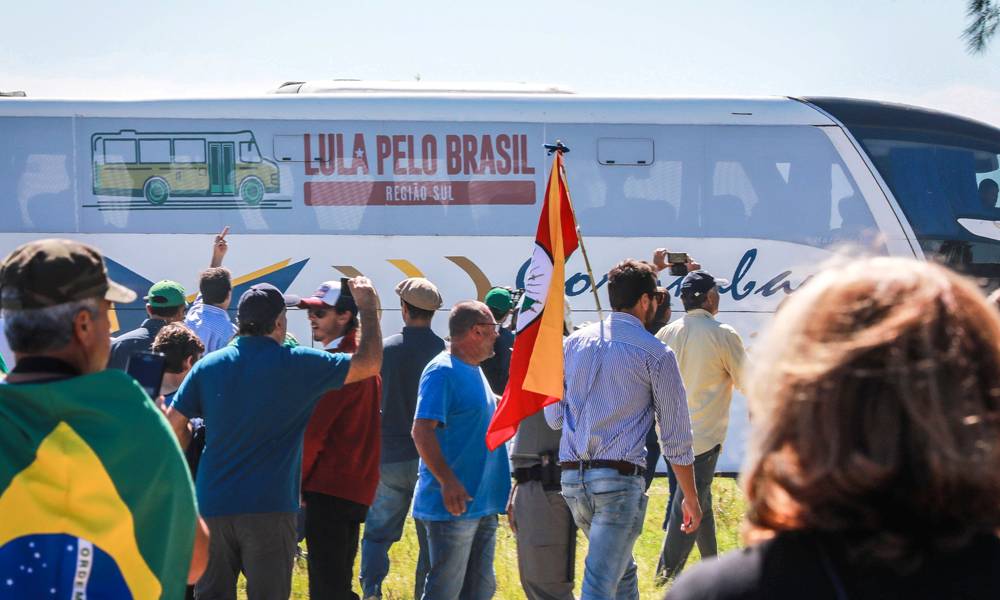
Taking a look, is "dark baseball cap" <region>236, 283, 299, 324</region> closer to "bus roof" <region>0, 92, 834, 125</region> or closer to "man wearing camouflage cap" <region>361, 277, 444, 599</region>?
"man wearing camouflage cap" <region>361, 277, 444, 599</region>

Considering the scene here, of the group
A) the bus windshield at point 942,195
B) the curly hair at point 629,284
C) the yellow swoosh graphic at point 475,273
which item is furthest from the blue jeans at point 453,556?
the bus windshield at point 942,195

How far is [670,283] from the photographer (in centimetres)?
1137

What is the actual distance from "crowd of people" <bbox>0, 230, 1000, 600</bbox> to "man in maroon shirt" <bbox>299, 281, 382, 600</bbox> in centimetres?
1

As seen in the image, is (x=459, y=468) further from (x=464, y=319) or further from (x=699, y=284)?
(x=699, y=284)

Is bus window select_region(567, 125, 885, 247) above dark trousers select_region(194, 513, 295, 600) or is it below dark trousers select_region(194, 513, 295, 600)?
above

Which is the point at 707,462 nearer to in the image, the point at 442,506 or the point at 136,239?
the point at 442,506

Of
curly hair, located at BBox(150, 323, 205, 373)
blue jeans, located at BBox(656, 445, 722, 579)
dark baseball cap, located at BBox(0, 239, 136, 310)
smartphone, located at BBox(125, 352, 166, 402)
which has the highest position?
dark baseball cap, located at BBox(0, 239, 136, 310)

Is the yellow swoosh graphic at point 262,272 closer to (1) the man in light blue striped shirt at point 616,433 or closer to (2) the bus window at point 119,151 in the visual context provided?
(2) the bus window at point 119,151

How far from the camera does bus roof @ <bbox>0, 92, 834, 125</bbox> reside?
11.4m

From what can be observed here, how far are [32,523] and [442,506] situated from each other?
9.72 feet

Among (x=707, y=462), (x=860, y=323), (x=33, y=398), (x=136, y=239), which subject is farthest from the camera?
(x=136, y=239)

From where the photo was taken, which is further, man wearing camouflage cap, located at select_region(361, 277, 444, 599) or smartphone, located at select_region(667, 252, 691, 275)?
smartphone, located at select_region(667, 252, 691, 275)

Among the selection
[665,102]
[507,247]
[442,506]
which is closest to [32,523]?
[442,506]

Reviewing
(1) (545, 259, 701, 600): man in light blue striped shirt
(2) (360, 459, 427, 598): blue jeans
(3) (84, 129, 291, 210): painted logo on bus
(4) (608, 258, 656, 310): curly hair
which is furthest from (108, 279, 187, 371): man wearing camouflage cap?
(3) (84, 129, 291, 210): painted logo on bus
